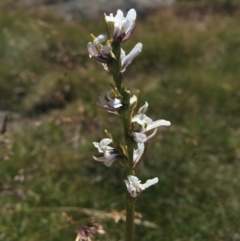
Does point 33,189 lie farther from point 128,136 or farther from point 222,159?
point 128,136

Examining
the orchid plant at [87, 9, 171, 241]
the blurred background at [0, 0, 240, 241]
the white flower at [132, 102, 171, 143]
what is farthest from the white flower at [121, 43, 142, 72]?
the blurred background at [0, 0, 240, 241]

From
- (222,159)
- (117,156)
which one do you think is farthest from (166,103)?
(117,156)

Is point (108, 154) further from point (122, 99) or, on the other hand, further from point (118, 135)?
point (118, 135)

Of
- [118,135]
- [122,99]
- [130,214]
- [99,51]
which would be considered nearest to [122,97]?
[122,99]

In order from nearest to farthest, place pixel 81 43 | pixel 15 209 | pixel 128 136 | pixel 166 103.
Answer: pixel 128 136 < pixel 15 209 < pixel 166 103 < pixel 81 43

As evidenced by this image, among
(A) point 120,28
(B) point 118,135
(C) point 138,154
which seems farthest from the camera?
(B) point 118,135

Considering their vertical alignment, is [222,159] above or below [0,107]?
below

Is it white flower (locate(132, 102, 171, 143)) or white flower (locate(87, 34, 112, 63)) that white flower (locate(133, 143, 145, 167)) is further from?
white flower (locate(87, 34, 112, 63))
